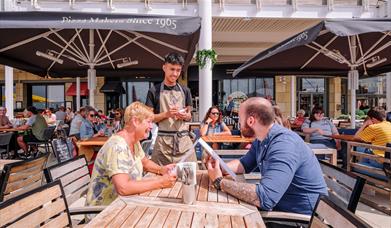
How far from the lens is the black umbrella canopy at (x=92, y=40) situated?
11.6 ft

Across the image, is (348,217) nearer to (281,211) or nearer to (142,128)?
(281,211)

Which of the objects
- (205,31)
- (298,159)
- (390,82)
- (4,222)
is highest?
(205,31)

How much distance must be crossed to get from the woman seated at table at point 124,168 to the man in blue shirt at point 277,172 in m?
0.45

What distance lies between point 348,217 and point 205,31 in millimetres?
7747

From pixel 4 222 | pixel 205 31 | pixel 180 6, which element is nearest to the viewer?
pixel 4 222

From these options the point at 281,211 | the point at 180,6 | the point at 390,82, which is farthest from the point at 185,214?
the point at 390,82

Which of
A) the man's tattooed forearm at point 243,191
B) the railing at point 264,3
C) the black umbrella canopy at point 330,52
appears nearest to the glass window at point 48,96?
the railing at point 264,3

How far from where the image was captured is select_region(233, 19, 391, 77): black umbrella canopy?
158 inches

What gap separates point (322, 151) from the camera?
12.4ft

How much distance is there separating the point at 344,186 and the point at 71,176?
183cm

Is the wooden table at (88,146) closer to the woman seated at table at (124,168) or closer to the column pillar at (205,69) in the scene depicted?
the woman seated at table at (124,168)

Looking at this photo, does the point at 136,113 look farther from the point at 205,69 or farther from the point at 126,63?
the point at 205,69

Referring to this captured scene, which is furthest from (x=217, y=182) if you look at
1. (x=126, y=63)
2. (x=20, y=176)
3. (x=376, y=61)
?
(x=376, y=61)

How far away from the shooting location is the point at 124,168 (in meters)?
1.99
